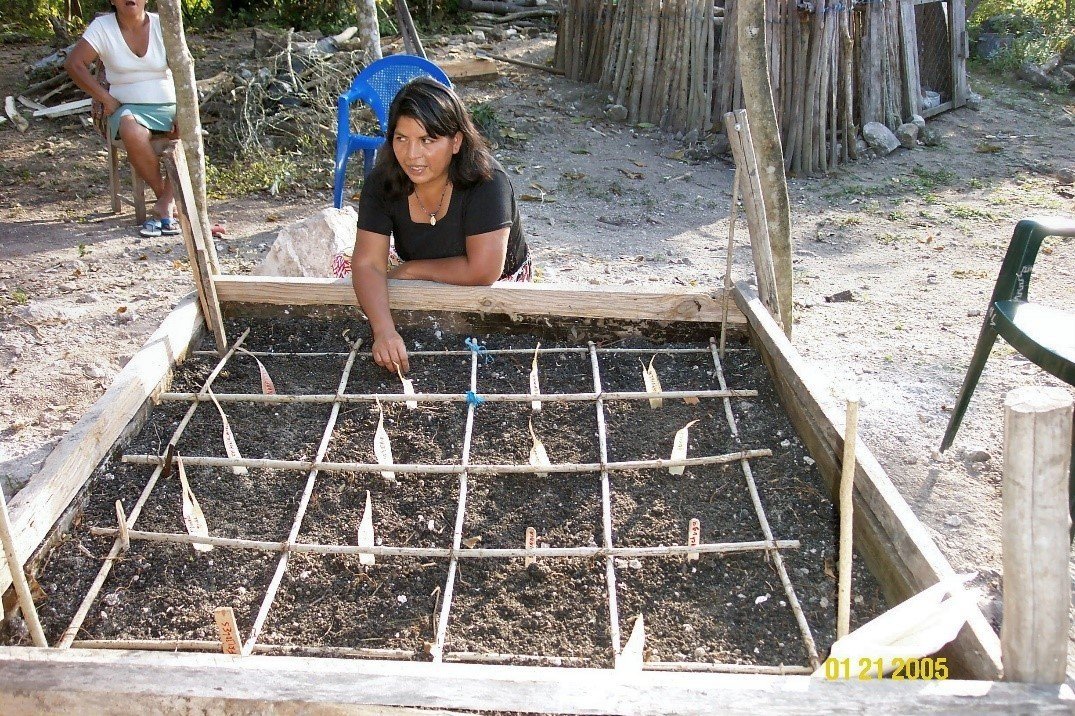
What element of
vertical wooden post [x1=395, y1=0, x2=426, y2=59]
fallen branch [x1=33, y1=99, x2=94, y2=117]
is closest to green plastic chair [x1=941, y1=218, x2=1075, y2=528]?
vertical wooden post [x1=395, y1=0, x2=426, y2=59]

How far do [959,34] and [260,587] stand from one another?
313 inches

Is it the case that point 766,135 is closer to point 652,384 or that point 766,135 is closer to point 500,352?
point 652,384

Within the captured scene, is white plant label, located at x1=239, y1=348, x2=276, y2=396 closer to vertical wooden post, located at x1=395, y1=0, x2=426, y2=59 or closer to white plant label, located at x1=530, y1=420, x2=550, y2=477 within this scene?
white plant label, located at x1=530, y1=420, x2=550, y2=477

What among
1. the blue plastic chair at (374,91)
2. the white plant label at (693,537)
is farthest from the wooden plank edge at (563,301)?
the blue plastic chair at (374,91)

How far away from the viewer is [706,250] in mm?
5180

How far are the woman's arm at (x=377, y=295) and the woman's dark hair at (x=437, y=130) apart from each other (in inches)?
7.5

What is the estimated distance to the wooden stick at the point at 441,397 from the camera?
2.67 m

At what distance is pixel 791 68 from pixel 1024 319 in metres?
4.16

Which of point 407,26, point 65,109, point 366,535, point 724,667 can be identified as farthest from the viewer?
point 407,26

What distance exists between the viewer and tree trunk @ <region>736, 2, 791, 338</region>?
290 cm

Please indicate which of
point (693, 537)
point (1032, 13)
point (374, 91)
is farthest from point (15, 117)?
point (1032, 13)

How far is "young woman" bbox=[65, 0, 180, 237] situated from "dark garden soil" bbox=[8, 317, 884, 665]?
2.84m

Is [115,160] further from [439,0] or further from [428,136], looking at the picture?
[439,0]

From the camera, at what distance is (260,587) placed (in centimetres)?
203
